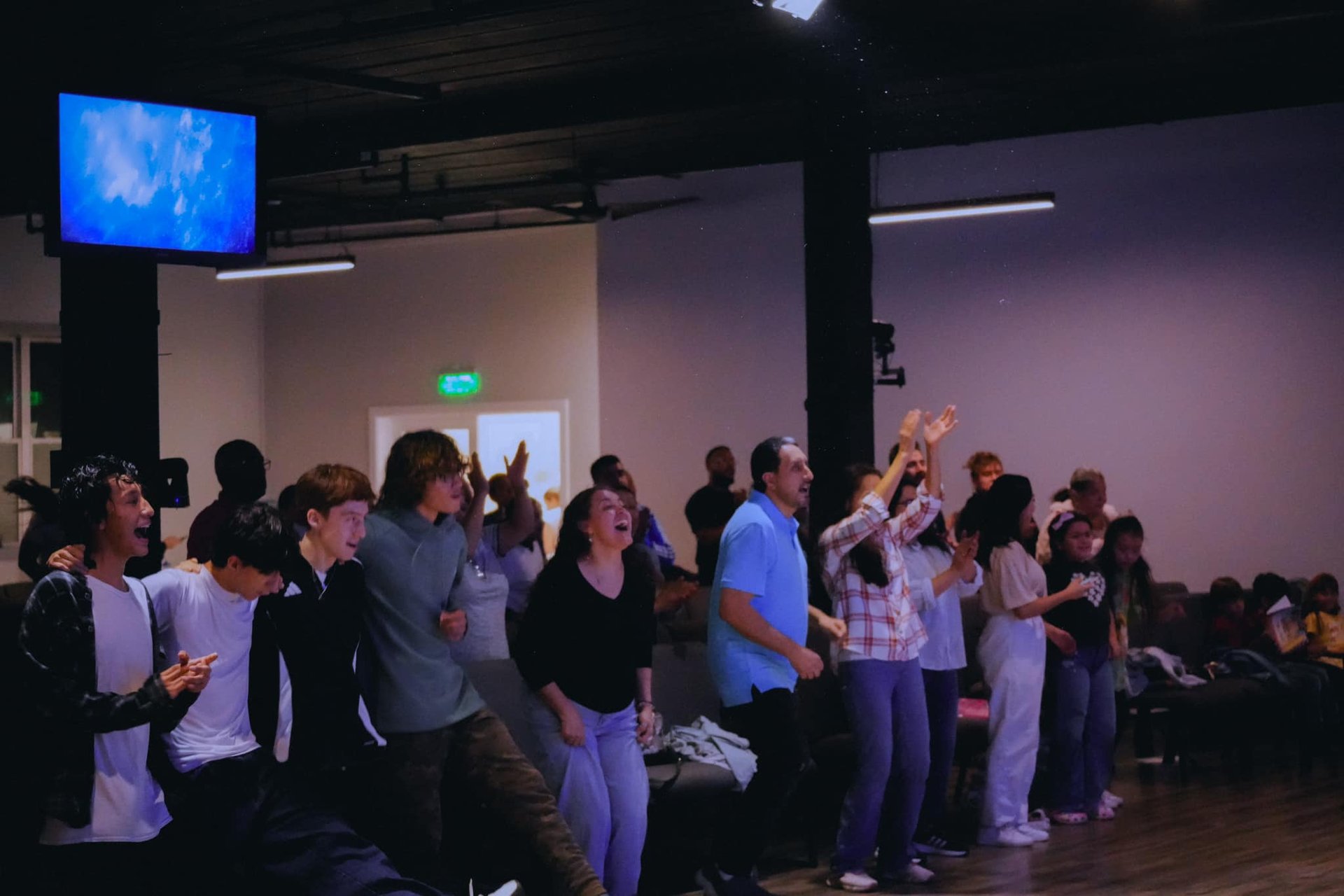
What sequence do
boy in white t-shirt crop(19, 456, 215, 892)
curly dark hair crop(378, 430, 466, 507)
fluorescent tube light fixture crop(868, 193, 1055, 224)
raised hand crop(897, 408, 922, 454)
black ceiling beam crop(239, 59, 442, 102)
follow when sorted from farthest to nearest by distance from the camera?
fluorescent tube light fixture crop(868, 193, 1055, 224) → black ceiling beam crop(239, 59, 442, 102) → raised hand crop(897, 408, 922, 454) → curly dark hair crop(378, 430, 466, 507) → boy in white t-shirt crop(19, 456, 215, 892)

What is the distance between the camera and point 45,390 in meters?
14.8

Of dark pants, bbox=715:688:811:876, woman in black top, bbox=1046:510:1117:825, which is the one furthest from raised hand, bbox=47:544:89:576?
woman in black top, bbox=1046:510:1117:825

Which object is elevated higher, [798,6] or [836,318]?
[798,6]

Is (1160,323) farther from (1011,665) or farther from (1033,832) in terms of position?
(1033,832)

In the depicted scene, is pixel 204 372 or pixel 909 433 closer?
pixel 909 433

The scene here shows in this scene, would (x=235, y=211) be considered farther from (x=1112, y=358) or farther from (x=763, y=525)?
(x=1112, y=358)

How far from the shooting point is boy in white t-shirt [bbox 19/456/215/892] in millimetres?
3652

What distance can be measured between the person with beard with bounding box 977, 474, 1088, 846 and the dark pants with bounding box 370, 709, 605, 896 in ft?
8.38

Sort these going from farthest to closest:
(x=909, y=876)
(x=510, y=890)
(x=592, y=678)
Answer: (x=909, y=876), (x=592, y=678), (x=510, y=890)

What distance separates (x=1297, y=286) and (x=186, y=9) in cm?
767

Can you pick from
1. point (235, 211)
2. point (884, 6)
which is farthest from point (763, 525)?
point (884, 6)

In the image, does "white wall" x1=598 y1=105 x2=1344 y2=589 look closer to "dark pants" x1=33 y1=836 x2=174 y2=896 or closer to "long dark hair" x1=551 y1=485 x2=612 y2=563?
"long dark hair" x1=551 y1=485 x2=612 y2=563

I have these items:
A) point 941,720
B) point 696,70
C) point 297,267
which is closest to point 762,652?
point 941,720

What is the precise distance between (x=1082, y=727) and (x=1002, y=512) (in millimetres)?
1059
